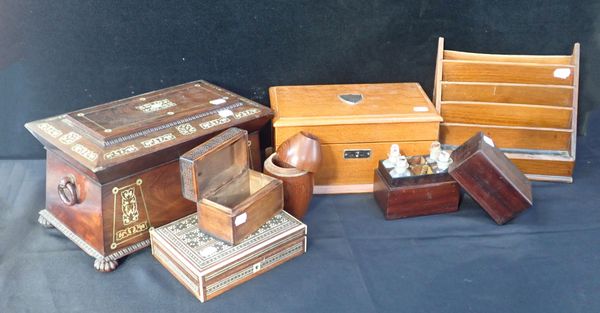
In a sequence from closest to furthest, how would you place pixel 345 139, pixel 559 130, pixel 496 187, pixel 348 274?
pixel 348 274
pixel 496 187
pixel 345 139
pixel 559 130

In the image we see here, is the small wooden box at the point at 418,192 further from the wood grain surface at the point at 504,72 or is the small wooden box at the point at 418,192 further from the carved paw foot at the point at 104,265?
the carved paw foot at the point at 104,265

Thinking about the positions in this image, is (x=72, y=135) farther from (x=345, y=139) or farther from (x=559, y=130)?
(x=559, y=130)

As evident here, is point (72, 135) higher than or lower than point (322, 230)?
higher

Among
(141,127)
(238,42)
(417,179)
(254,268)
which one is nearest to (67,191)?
(141,127)

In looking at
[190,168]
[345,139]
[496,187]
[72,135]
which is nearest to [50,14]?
[72,135]

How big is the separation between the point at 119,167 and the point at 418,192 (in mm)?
1057

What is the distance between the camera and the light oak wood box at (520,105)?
2.55 metres

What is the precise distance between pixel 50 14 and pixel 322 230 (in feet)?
4.46

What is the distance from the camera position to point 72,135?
2.07 m

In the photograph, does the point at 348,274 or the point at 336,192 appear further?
the point at 336,192

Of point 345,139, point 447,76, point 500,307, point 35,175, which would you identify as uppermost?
point 447,76

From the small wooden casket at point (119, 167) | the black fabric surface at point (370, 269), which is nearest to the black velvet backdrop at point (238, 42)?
the small wooden casket at point (119, 167)

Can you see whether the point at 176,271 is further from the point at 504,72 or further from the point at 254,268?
the point at 504,72

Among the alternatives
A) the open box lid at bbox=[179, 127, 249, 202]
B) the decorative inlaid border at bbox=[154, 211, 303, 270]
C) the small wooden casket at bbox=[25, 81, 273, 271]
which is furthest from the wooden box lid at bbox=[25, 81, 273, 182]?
the decorative inlaid border at bbox=[154, 211, 303, 270]
